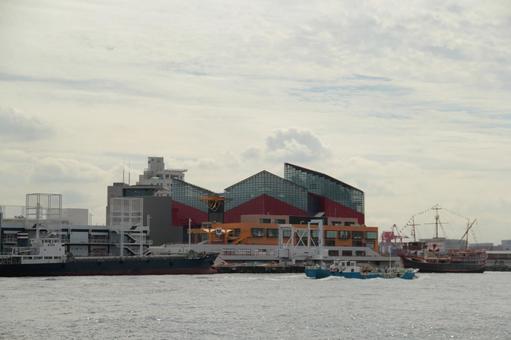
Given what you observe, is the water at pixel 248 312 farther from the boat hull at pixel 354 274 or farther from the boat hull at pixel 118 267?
the boat hull at pixel 118 267

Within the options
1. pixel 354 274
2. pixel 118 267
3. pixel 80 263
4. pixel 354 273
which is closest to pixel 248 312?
pixel 354 274

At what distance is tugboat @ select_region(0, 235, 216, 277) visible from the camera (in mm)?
157625

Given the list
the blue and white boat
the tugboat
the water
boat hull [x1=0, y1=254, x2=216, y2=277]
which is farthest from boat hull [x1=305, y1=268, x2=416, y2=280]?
the water

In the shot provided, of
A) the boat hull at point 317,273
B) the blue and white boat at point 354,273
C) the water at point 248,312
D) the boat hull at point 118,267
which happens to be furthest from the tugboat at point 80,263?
the water at point 248,312

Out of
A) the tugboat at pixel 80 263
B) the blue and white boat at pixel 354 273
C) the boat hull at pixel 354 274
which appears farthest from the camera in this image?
the tugboat at pixel 80 263

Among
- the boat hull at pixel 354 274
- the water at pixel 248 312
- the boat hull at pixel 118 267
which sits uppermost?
the boat hull at pixel 118 267

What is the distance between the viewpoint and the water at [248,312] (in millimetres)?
70250

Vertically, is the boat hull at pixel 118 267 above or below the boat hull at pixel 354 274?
above

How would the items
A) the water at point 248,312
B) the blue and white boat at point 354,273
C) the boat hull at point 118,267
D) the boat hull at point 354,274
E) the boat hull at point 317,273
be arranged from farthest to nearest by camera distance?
the boat hull at point 118,267 → the blue and white boat at point 354,273 → the boat hull at point 354,274 → the boat hull at point 317,273 → the water at point 248,312

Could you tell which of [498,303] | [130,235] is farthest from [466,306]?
[130,235]

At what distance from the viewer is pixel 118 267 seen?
6531 inches

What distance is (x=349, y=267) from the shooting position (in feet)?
515

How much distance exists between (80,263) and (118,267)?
7021mm

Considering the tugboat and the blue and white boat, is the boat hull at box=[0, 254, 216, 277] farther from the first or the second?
the blue and white boat
